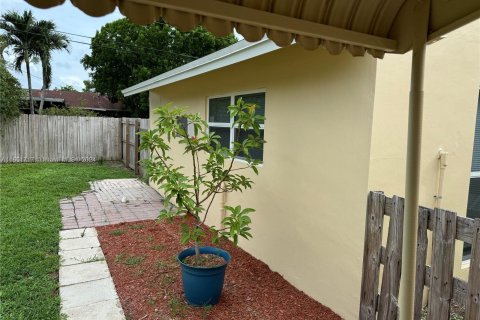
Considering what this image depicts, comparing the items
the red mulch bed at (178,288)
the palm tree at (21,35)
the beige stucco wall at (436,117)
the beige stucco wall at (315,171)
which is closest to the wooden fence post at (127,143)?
the red mulch bed at (178,288)

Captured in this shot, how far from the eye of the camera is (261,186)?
445 cm

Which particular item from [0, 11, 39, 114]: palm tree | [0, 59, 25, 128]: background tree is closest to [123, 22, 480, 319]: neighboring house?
[0, 59, 25, 128]: background tree

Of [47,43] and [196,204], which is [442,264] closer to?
[196,204]

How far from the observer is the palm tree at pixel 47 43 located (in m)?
19.2

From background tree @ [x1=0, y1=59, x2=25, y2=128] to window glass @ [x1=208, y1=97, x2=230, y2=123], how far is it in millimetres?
9624

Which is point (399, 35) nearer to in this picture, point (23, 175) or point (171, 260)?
point (171, 260)

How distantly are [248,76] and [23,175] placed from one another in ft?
28.0

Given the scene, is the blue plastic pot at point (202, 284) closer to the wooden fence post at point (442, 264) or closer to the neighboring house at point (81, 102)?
the wooden fence post at point (442, 264)

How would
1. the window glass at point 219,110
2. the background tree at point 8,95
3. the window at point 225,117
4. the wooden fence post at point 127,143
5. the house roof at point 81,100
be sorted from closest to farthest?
the window at point 225,117 → the window glass at point 219,110 → the background tree at point 8,95 → the wooden fence post at point 127,143 → the house roof at point 81,100

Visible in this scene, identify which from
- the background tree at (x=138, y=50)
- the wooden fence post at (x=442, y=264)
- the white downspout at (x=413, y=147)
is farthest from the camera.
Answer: the background tree at (x=138, y=50)

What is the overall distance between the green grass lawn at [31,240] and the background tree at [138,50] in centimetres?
1247

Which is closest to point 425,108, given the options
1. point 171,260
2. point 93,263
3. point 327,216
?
point 327,216

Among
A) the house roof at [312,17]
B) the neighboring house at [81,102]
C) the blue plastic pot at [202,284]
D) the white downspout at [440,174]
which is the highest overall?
the neighboring house at [81,102]

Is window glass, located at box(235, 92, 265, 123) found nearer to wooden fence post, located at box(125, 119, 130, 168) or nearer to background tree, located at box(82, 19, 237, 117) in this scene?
wooden fence post, located at box(125, 119, 130, 168)
